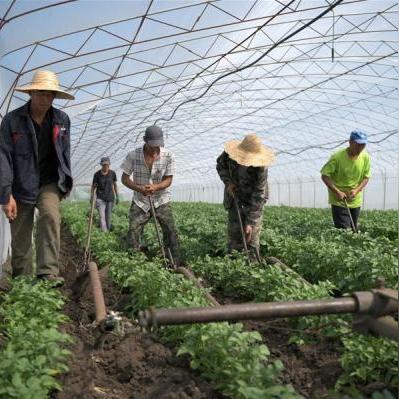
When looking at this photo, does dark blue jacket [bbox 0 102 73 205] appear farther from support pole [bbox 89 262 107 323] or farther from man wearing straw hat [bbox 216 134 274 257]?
man wearing straw hat [bbox 216 134 274 257]

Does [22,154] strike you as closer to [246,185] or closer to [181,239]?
[246,185]

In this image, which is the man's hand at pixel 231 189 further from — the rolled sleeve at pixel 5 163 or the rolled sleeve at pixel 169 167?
the rolled sleeve at pixel 5 163

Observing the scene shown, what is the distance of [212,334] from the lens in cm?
323

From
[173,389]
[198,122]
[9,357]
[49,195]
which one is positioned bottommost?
[173,389]

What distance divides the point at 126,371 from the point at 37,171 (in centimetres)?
252

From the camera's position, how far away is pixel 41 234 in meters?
5.46

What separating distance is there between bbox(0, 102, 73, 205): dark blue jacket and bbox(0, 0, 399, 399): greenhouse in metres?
0.01

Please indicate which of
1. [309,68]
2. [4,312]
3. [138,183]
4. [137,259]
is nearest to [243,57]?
[309,68]

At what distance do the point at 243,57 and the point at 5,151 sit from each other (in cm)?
1397

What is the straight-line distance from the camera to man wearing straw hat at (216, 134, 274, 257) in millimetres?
6555

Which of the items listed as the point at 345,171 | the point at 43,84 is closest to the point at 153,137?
the point at 43,84

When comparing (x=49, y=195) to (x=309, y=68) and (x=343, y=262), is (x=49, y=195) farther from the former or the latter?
(x=309, y=68)

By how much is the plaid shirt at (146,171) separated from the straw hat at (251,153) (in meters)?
1.05

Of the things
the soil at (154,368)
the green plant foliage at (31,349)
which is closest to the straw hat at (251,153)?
the soil at (154,368)
